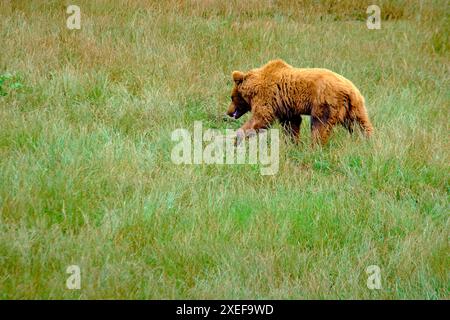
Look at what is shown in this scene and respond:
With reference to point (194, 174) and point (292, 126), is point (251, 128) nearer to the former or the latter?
point (292, 126)

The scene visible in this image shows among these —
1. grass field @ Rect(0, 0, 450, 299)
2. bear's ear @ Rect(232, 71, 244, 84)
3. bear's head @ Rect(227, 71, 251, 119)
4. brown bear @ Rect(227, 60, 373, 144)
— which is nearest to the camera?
grass field @ Rect(0, 0, 450, 299)

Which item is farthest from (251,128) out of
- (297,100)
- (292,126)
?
(297,100)

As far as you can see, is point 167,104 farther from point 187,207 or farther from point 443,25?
point 443,25

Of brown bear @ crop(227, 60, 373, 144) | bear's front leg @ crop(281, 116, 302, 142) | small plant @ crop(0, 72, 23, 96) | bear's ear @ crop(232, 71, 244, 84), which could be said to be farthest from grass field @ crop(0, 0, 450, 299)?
bear's ear @ crop(232, 71, 244, 84)

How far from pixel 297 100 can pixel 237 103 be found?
3.47ft

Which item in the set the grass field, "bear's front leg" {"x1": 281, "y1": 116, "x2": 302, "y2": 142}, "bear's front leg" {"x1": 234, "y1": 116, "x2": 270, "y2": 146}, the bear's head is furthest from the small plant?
"bear's front leg" {"x1": 281, "y1": 116, "x2": 302, "y2": 142}

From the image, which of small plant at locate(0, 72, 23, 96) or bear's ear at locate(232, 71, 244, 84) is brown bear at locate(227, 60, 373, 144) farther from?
small plant at locate(0, 72, 23, 96)

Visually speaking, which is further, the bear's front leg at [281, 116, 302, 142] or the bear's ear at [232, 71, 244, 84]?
the bear's ear at [232, 71, 244, 84]

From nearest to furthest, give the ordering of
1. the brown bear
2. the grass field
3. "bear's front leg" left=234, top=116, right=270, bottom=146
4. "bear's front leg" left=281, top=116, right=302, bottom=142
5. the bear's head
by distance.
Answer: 1. the grass field
2. the brown bear
3. "bear's front leg" left=234, top=116, right=270, bottom=146
4. "bear's front leg" left=281, top=116, right=302, bottom=142
5. the bear's head

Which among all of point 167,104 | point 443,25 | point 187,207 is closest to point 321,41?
point 443,25

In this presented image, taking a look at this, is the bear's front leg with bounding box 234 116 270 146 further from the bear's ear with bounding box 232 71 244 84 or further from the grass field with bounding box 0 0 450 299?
the bear's ear with bounding box 232 71 244 84

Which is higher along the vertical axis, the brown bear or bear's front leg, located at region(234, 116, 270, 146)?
the brown bear

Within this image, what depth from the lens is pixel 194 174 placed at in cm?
661

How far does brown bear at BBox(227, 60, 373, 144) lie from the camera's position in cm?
742
